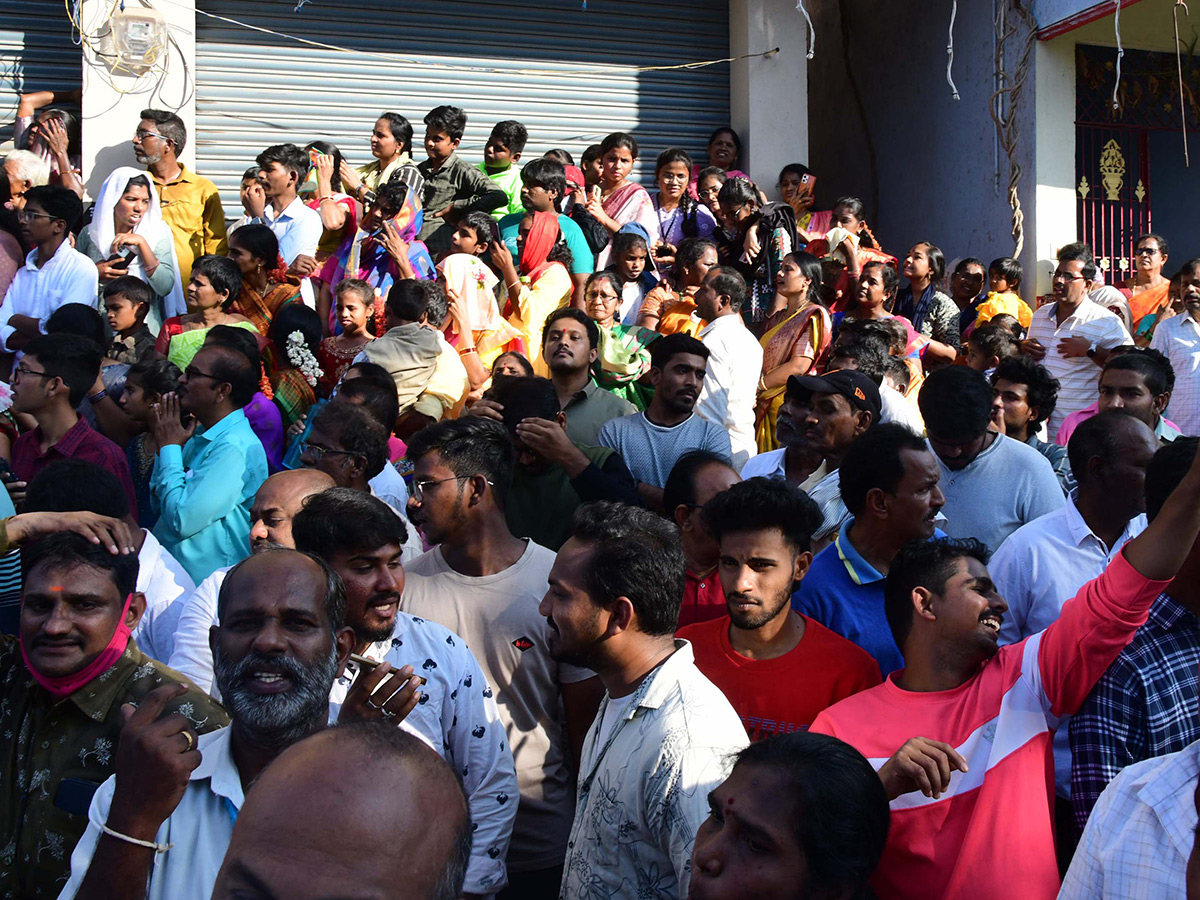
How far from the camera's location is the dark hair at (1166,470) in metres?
2.63

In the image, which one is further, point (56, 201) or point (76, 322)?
point (56, 201)

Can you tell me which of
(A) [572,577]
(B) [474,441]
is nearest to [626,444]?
(B) [474,441]

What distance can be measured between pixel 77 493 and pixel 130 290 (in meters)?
3.19

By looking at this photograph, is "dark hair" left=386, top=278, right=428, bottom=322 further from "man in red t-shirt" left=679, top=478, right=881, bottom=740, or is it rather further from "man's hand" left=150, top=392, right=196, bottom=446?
"man in red t-shirt" left=679, top=478, right=881, bottom=740

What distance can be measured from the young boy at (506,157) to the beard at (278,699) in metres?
6.50

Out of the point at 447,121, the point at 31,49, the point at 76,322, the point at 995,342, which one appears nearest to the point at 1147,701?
the point at 995,342

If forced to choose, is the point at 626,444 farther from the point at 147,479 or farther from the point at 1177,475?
the point at 1177,475

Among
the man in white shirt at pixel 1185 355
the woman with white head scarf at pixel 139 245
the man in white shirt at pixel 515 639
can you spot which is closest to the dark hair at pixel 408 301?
the woman with white head scarf at pixel 139 245

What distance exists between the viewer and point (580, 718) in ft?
10.9

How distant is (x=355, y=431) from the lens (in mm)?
4055

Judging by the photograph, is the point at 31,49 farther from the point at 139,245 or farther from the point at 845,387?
the point at 845,387

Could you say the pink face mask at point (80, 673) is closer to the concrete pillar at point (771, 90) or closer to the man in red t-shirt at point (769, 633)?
the man in red t-shirt at point (769, 633)

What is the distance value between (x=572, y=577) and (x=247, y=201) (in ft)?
20.0

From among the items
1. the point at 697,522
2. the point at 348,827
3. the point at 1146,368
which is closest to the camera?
the point at 348,827
